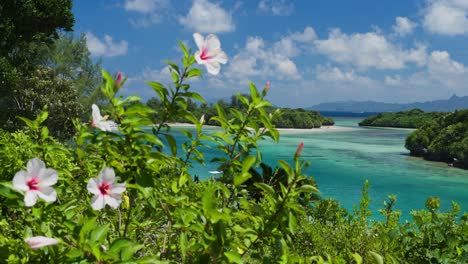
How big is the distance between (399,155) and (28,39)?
116 feet

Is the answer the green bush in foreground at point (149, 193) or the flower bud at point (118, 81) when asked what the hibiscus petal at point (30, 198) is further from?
the flower bud at point (118, 81)

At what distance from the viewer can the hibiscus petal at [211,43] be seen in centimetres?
169

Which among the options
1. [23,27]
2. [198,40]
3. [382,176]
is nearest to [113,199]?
[198,40]

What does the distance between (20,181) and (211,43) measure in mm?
808

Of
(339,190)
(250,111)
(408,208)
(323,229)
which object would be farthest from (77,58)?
(250,111)

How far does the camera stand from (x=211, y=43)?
5.53 feet

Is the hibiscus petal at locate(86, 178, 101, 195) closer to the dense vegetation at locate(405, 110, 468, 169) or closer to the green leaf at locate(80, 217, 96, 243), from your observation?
the green leaf at locate(80, 217, 96, 243)

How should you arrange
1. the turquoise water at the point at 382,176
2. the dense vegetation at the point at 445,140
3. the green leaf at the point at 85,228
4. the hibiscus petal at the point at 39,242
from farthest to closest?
the dense vegetation at the point at 445,140 < the turquoise water at the point at 382,176 < the green leaf at the point at 85,228 < the hibiscus petal at the point at 39,242

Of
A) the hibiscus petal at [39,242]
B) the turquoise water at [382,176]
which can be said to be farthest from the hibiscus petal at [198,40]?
the turquoise water at [382,176]

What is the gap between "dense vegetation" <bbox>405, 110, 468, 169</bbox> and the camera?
35031mm

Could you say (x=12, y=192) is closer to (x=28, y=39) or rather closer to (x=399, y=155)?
(x=28, y=39)

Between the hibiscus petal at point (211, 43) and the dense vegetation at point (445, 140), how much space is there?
36.7m

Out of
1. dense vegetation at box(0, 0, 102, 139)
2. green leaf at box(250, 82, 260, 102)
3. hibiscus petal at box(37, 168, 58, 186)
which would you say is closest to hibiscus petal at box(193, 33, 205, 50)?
green leaf at box(250, 82, 260, 102)

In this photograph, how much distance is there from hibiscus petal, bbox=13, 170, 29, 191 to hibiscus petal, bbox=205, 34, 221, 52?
767mm
